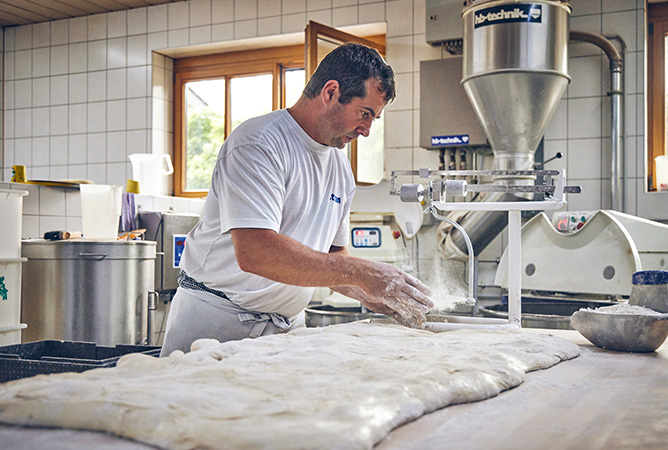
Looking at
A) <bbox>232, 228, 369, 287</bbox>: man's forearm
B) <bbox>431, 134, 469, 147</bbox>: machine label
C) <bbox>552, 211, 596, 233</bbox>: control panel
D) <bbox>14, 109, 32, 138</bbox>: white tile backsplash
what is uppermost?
<bbox>14, 109, 32, 138</bbox>: white tile backsplash

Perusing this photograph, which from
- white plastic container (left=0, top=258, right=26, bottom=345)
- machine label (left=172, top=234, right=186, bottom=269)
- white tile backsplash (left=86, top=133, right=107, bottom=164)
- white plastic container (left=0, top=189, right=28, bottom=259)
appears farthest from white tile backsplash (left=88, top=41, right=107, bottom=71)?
white plastic container (left=0, top=258, right=26, bottom=345)

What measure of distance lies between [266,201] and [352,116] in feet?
1.10

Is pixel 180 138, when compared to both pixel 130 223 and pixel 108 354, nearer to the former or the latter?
pixel 130 223

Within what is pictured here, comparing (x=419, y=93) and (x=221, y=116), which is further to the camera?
(x=221, y=116)

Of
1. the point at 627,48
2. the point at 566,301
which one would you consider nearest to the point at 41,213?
the point at 566,301

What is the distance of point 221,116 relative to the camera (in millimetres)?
4711

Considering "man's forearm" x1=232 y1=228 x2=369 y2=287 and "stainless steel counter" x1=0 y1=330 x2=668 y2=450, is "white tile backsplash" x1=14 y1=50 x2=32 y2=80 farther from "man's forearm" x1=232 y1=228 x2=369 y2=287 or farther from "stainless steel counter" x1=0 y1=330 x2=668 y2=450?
"stainless steel counter" x1=0 y1=330 x2=668 y2=450

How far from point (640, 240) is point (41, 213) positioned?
2.93 metres

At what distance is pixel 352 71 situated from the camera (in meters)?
1.49

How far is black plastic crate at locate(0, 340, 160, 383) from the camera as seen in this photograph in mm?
1140

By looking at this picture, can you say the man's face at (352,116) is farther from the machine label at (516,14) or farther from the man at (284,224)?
the machine label at (516,14)

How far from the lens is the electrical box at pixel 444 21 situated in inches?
142

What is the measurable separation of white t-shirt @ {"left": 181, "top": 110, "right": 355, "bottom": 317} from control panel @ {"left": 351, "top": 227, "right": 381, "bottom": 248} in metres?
1.54

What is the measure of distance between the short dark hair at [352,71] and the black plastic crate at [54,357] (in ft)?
2.36
